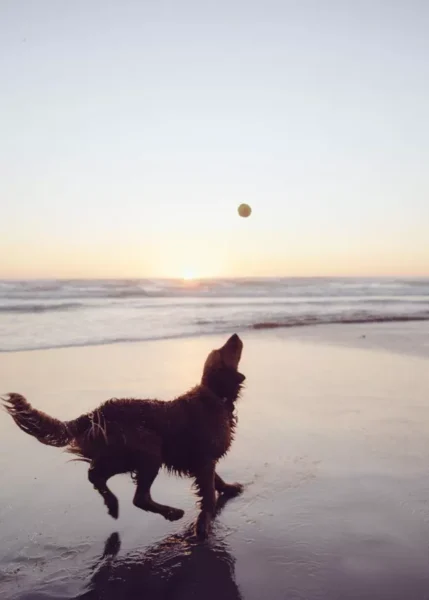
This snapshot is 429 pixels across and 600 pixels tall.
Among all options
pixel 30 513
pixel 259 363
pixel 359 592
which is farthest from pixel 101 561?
pixel 259 363

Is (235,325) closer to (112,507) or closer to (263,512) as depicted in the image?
(263,512)

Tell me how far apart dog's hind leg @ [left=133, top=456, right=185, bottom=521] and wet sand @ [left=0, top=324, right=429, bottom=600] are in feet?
0.46

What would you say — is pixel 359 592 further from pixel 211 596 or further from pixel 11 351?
pixel 11 351

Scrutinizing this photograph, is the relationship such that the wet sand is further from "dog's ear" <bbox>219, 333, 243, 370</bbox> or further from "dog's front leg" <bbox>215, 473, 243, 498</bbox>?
"dog's ear" <bbox>219, 333, 243, 370</bbox>

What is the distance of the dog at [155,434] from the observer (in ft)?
12.4

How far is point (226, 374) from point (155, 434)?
702mm

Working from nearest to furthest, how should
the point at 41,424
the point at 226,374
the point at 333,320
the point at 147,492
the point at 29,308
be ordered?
the point at 41,424, the point at 147,492, the point at 226,374, the point at 333,320, the point at 29,308

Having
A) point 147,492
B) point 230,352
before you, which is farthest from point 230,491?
point 230,352

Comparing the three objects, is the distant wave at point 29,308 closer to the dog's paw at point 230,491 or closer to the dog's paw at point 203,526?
the dog's paw at point 230,491

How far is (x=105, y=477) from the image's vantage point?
3.90 m

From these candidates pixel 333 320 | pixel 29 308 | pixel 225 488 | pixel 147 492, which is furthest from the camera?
pixel 29 308

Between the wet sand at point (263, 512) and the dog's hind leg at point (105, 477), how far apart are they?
0.36 ft

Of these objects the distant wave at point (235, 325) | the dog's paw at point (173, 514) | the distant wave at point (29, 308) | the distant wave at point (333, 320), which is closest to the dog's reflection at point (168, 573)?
the dog's paw at point (173, 514)

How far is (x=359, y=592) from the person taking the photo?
122 inches
